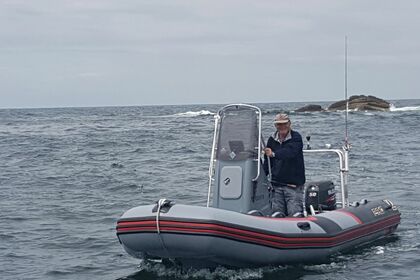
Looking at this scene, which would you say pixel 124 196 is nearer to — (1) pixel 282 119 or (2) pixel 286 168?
(2) pixel 286 168

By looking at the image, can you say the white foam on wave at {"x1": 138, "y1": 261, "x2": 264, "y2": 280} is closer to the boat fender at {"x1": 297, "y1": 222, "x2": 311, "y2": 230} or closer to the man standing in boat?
the boat fender at {"x1": 297, "y1": 222, "x2": 311, "y2": 230}

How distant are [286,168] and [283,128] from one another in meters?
0.54

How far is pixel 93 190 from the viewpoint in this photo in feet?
57.0

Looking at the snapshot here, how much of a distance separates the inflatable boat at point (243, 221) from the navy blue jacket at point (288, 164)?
0.50ft

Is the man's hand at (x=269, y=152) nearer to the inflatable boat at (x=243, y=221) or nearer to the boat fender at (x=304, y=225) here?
the inflatable boat at (x=243, y=221)


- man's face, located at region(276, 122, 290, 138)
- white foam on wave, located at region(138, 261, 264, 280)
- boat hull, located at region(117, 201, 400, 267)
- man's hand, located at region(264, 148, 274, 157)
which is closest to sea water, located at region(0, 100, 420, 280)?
white foam on wave, located at region(138, 261, 264, 280)

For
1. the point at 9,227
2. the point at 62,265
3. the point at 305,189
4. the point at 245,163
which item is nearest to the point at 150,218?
the point at 245,163

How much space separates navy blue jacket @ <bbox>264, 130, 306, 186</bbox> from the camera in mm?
9633

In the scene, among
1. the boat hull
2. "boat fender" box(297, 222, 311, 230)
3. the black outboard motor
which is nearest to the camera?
Answer: the boat hull

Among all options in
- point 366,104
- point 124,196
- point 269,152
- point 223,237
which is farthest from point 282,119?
point 366,104

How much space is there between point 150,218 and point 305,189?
327 centimetres

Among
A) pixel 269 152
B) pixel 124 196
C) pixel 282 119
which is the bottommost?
pixel 124 196

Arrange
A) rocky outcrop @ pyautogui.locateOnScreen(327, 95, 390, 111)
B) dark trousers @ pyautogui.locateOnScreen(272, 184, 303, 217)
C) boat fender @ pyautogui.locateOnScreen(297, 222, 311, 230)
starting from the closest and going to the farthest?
boat fender @ pyautogui.locateOnScreen(297, 222, 311, 230)
dark trousers @ pyautogui.locateOnScreen(272, 184, 303, 217)
rocky outcrop @ pyautogui.locateOnScreen(327, 95, 390, 111)

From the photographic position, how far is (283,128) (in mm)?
9594
